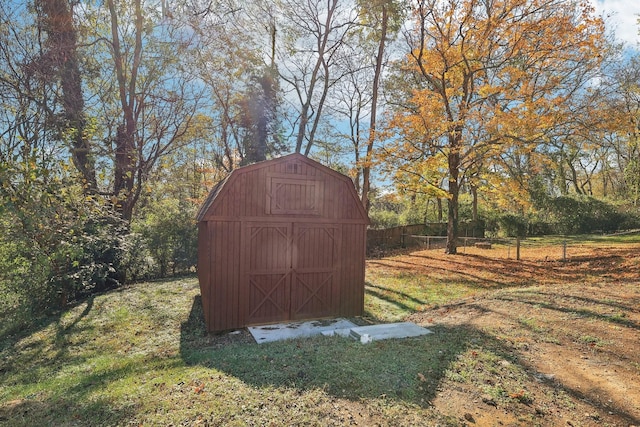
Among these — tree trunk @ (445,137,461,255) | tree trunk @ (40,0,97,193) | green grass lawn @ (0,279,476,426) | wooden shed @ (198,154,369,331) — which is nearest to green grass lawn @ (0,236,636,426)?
green grass lawn @ (0,279,476,426)

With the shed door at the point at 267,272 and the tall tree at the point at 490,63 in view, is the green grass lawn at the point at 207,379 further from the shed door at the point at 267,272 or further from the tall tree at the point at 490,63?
the tall tree at the point at 490,63

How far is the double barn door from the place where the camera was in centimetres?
695

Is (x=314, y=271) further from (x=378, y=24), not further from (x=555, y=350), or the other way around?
(x=378, y=24)

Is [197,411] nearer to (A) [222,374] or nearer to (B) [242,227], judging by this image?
(A) [222,374]

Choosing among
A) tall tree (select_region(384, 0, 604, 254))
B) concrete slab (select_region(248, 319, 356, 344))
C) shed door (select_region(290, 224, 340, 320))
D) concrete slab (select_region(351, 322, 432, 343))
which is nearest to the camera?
concrete slab (select_region(351, 322, 432, 343))

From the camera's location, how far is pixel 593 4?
39.0ft

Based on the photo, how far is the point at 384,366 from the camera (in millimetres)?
3947

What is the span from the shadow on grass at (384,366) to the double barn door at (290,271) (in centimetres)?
183

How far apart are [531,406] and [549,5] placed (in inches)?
543

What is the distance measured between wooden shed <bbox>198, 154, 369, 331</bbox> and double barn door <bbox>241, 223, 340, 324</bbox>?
20 millimetres

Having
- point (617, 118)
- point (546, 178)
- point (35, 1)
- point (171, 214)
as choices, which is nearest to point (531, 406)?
point (617, 118)

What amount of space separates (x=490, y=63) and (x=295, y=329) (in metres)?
14.0

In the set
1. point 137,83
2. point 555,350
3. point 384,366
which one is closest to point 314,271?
point 384,366

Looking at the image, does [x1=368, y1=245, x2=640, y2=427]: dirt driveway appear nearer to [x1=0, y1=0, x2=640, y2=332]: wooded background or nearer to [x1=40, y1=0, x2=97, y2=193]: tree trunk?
[x1=0, y1=0, x2=640, y2=332]: wooded background
